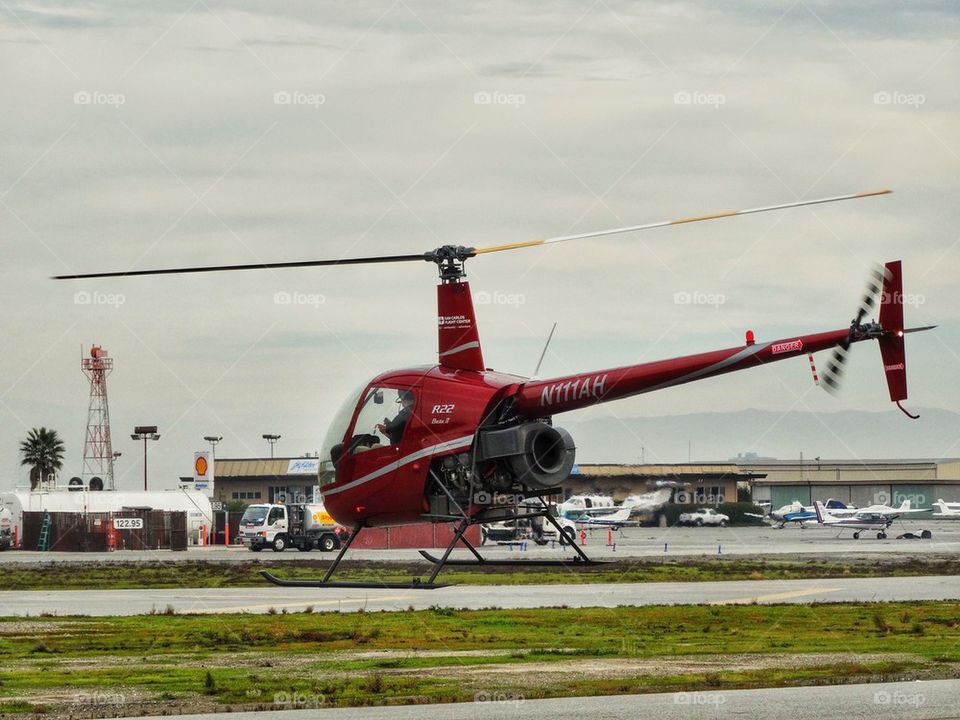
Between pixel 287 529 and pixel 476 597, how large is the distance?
33818 millimetres

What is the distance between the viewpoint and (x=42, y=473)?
4719 inches

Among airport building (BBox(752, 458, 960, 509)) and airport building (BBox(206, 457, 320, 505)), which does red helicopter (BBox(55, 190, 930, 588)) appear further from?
airport building (BBox(752, 458, 960, 509))

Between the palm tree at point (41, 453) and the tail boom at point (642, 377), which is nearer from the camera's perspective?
the tail boom at point (642, 377)

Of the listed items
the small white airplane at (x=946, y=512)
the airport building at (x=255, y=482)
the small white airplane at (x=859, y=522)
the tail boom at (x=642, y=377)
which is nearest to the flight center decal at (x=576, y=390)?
the tail boom at (x=642, y=377)

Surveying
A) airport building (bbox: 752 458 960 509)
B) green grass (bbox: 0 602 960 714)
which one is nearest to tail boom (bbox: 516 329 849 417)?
green grass (bbox: 0 602 960 714)

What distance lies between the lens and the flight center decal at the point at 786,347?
17.7m

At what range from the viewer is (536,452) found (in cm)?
1869

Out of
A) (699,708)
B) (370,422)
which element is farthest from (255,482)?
(699,708)

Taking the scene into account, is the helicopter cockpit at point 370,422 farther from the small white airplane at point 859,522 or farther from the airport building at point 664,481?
the small white airplane at point 859,522

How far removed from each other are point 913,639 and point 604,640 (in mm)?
6056

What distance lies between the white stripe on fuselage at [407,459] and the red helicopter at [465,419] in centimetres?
2

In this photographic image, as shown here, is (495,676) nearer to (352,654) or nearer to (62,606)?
(352,654)

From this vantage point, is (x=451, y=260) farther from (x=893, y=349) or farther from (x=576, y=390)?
(x=893, y=349)

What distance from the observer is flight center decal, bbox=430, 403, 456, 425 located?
760 inches
